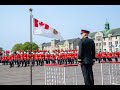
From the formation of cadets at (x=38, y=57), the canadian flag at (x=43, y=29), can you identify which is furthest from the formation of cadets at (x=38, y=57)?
the canadian flag at (x=43, y=29)

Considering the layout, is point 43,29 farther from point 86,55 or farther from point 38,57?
point 38,57

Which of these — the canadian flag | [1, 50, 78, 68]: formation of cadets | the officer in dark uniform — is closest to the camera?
the officer in dark uniform

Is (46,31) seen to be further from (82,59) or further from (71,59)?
(71,59)

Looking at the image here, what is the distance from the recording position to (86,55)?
8.02 metres

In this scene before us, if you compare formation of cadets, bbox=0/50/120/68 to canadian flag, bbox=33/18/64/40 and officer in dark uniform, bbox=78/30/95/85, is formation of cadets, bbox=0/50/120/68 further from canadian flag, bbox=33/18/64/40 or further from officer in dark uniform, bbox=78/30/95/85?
→ officer in dark uniform, bbox=78/30/95/85

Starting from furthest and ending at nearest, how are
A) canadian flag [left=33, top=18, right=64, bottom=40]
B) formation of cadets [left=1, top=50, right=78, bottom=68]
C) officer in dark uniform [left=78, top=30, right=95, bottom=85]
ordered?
formation of cadets [left=1, top=50, right=78, bottom=68]
canadian flag [left=33, top=18, right=64, bottom=40]
officer in dark uniform [left=78, top=30, right=95, bottom=85]

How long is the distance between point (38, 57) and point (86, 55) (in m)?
24.3

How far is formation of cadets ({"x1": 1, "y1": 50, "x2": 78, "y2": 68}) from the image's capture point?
30.7 metres

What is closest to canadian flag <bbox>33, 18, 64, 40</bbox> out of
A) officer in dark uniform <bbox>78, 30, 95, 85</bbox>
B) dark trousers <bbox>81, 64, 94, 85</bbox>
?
officer in dark uniform <bbox>78, 30, 95, 85</bbox>

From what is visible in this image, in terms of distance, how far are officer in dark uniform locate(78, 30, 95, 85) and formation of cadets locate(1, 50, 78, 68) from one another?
22204mm

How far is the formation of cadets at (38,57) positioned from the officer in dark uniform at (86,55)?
22204 mm
